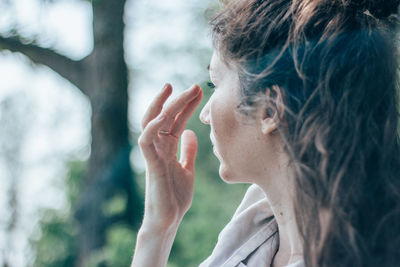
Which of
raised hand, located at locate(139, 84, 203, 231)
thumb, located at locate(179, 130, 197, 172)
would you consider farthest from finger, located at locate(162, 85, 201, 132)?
thumb, located at locate(179, 130, 197, 172)

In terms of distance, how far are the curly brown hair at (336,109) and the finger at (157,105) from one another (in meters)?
0.20

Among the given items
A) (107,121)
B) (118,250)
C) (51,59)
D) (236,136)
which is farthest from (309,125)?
(51,59)

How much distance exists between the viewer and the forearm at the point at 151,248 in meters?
0.99

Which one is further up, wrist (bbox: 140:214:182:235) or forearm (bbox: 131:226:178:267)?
wrist (bbox: 140:214:182:235)

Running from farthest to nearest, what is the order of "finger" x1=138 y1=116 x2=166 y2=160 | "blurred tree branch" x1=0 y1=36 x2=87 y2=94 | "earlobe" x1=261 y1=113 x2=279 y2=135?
1. "blurred tree branch" x1=0 y1=36 x2=87 y2=94
2. "finger" x1=138 y1=116 x2=166 y2=160
3. "earlobe" x1=261 y1=113 x2=279 y2=135

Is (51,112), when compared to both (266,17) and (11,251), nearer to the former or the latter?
(11,251)

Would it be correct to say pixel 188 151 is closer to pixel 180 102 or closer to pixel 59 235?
pixel 180 102

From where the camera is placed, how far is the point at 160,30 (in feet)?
9.03

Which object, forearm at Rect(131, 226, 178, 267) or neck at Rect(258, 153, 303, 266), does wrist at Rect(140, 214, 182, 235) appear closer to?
forearm at Rect(131, 226, 178, 267)

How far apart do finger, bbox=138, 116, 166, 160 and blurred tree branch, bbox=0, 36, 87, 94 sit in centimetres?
180

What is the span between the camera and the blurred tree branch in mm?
2555

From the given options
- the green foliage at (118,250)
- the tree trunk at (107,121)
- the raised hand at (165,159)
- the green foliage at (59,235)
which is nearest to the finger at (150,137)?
the raised hand at (165,159)

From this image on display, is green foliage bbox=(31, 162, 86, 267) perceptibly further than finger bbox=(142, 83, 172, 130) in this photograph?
Yes

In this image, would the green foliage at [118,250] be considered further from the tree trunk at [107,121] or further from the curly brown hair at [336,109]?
the curly brown hair at [336,109]
